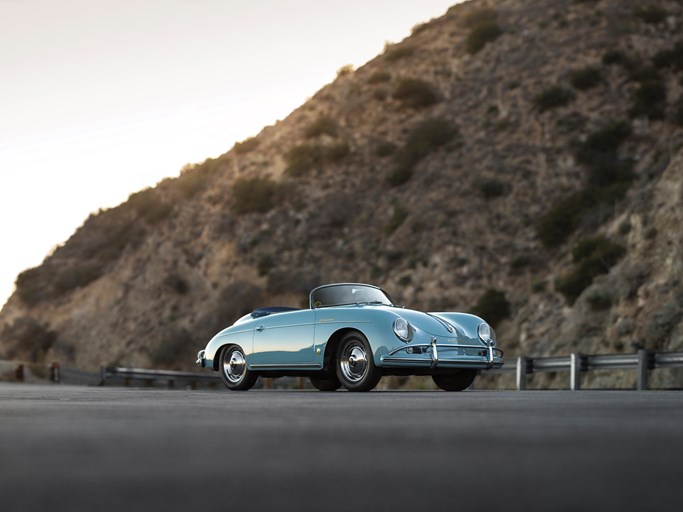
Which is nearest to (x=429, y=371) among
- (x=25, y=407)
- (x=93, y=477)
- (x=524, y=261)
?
(x=25, y=407)

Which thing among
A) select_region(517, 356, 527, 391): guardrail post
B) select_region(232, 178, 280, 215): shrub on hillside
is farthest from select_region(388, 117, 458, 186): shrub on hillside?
select_region(517, 356, 527, 391): guardrail post

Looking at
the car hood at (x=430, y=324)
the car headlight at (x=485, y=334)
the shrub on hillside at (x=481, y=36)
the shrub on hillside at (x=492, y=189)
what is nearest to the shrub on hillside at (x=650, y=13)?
the shrub on hillside at (x=481, y=36)

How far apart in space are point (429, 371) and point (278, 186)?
39.2m

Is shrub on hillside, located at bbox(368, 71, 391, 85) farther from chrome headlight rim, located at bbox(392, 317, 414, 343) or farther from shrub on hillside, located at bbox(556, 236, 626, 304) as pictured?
chrome headlight rim, located at bbox(392, 317, 414, 343)

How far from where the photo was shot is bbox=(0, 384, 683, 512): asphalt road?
3365 mm

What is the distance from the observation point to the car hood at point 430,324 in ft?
43.9

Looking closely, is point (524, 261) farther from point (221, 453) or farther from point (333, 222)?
point (221, 453)

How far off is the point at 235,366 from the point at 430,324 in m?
3.43

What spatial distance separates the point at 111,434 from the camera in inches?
221

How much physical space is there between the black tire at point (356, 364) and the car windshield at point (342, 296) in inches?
45.4

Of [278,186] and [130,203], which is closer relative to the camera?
[278,186]

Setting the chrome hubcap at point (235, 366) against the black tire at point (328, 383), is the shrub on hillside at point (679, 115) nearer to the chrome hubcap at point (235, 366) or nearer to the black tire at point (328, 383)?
the black tire at point (328, 383)

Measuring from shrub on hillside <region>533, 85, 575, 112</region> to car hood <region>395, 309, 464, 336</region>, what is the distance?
111 feet

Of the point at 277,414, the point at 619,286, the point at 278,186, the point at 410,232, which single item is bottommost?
the point at 277,414
